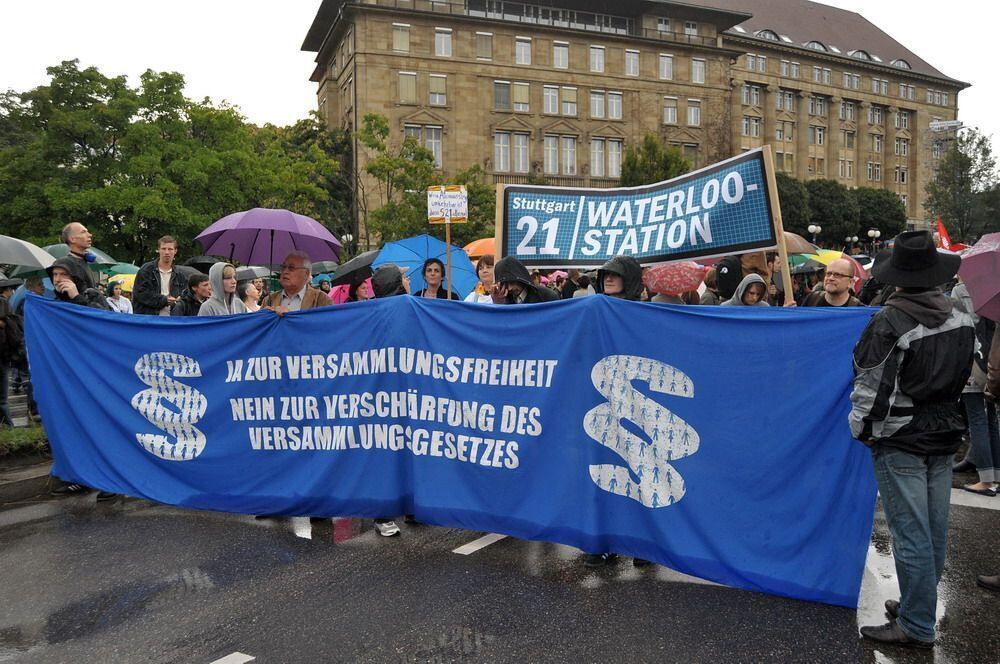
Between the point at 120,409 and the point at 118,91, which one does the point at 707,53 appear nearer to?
the point at 118,91

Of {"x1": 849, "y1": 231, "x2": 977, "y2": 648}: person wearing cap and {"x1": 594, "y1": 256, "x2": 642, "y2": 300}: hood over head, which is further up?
{"x1": 594, "y1": 256, "x2": 642, "y2": 300}: hood over head

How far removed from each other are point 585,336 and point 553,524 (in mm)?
1159

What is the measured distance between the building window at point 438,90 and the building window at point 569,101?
10039mm

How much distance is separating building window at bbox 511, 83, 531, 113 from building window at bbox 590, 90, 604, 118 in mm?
5671

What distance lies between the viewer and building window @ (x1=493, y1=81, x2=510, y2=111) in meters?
57.5

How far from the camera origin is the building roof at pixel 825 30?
78.8 m

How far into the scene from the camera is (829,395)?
12.7 feet

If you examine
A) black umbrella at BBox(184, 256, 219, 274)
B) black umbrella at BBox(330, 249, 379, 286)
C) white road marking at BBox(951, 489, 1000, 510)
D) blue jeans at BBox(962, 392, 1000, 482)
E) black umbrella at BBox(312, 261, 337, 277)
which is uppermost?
black umbrella at BBox(312, 261, 337, 277)

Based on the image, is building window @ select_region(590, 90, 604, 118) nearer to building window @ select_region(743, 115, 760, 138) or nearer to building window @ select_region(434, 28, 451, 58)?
building window @ select_region(434, 28, 451, 58)

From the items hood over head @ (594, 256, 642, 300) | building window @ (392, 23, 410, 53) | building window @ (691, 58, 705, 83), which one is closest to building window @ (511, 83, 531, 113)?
building window @ (392, 23, 410, 53)

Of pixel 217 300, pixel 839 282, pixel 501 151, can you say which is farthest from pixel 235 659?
pixel 501 151

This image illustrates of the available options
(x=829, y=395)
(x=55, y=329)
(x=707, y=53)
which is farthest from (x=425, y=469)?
(x=707, y=53)

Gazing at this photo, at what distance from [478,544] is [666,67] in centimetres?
6538

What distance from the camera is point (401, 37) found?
54125 millimetres
